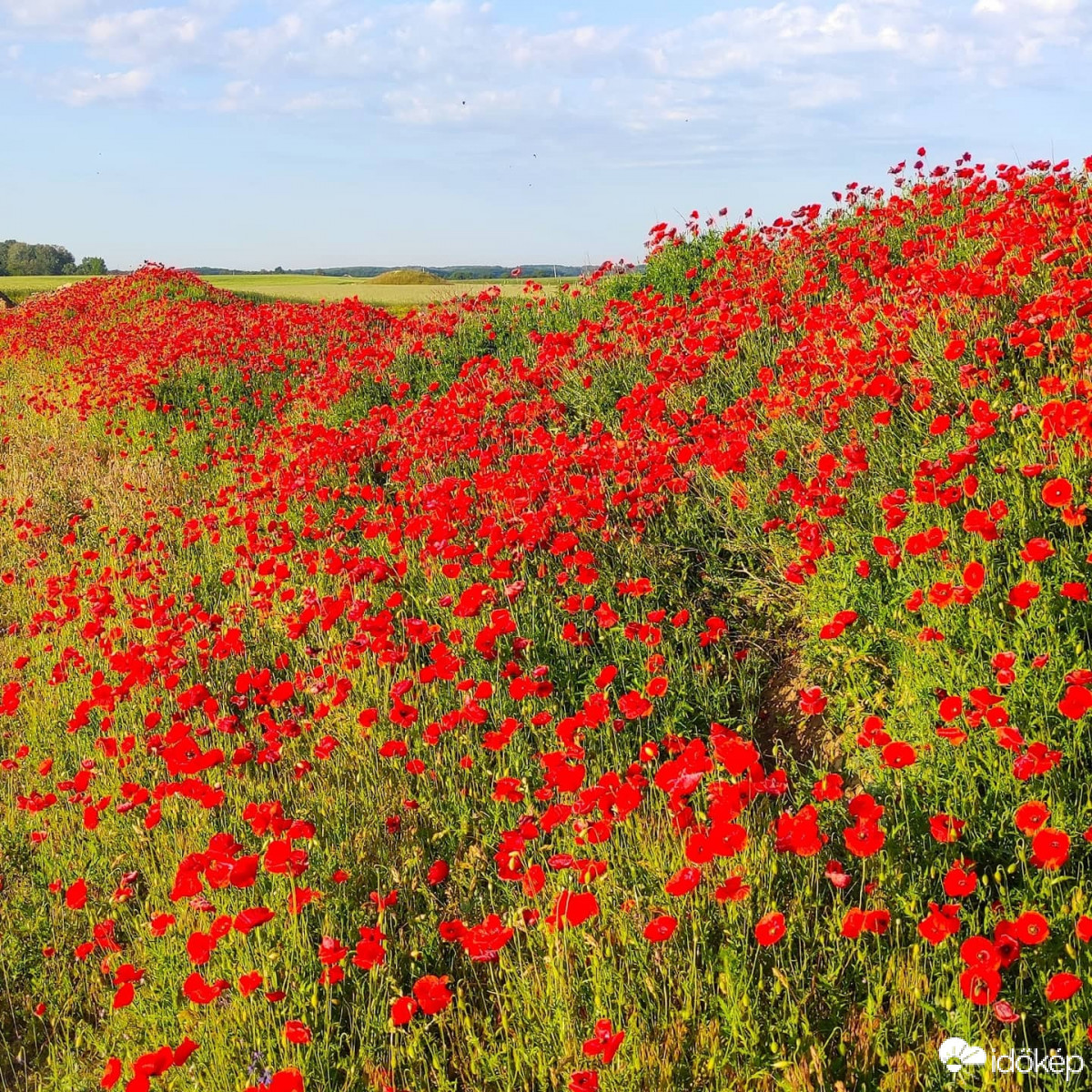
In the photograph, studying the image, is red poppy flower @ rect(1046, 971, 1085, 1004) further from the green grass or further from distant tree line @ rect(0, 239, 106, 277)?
distant tree line @ rect(0, 239, 106, 277)

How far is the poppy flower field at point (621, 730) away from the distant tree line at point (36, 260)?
74.6 meters

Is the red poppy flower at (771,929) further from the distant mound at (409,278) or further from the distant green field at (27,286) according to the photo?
the distant mound at (409,278)

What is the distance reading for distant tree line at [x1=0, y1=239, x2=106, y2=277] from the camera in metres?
74.1

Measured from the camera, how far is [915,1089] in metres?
2.10

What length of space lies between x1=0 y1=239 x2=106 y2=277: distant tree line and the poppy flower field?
74620 millimetres

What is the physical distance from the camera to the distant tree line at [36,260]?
74.1m

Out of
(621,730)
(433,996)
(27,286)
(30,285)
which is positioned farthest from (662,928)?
(30,285)

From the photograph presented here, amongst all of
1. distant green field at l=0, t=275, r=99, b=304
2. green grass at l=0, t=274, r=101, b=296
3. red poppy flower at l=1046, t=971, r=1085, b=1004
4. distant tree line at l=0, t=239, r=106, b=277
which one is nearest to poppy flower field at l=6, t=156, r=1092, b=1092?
red poppy flower at l=1046, t=971, r=1085, b=1004

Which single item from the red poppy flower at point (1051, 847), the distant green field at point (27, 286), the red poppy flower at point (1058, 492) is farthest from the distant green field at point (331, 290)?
the red poppy flower at point (1051, 847)

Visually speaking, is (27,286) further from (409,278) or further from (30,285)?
(409,278)

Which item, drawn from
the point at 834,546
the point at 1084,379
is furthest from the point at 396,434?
the point at 1084,379

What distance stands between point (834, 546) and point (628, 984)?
2209 mm

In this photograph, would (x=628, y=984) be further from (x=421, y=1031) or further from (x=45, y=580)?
(x=45, y=580)

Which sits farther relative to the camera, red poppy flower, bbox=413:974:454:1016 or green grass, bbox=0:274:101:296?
green grass, bbox=0:274:101:296
